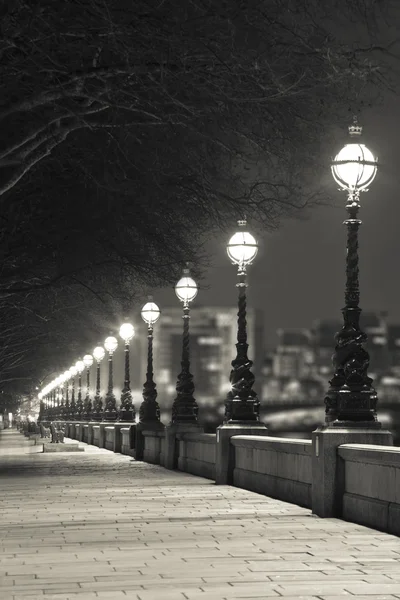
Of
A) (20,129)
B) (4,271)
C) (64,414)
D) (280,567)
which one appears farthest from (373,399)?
(64,414)

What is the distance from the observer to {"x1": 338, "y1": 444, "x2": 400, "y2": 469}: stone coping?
15.3 m

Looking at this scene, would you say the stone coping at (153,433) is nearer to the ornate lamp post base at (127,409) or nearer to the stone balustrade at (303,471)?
the stone balustrade at (303,471)

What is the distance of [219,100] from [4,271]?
17731mm

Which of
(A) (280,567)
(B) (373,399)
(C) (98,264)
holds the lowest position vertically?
(A) (280,567)

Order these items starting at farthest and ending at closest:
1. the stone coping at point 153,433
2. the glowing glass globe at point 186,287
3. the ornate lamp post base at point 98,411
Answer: the ornate lamp post base at point 98,411 < the stone coping at point 153,433 < the glowing glass globe at point 186,287

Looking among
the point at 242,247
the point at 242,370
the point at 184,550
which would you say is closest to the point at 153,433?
the point at 242,370

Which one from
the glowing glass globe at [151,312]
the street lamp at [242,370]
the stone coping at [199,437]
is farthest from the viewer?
the glowing glass globe at [151,312]

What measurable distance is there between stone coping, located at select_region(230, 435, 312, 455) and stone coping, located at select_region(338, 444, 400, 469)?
1.56 metres

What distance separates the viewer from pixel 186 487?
26188 millimetres

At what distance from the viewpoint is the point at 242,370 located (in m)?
27.3

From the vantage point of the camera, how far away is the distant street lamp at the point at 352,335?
18141 mm

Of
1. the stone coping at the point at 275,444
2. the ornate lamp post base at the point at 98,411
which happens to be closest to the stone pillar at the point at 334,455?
the stone coping at the point at 275,444

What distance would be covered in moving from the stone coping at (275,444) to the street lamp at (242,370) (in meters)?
0.83

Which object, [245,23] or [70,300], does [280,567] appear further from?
[70,300]
